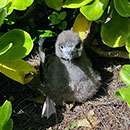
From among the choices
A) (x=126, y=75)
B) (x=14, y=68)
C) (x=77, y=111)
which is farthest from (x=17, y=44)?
(x=77, y=111)

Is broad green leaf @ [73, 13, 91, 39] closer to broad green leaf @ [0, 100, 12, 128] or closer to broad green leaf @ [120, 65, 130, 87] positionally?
broad green leaf @ [120, 65, 130, 87]

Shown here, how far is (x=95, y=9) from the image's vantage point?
1.64m

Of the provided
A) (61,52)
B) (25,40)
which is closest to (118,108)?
(61,52)

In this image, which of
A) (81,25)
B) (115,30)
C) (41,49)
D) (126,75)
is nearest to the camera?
(126,75)

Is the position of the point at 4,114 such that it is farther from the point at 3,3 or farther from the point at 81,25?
the point at 81,25

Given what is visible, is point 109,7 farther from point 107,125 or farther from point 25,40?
point 107,125

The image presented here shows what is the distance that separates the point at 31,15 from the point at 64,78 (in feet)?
2.11

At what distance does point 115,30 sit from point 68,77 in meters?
0.55

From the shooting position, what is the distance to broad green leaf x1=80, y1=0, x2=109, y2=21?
1616 mm

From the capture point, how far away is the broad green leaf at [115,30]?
1.84 metres

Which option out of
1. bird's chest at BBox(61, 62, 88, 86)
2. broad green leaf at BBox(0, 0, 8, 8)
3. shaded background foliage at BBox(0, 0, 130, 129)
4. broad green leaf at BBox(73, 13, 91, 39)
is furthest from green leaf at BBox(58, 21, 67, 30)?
broad green leaf at BBox(0, 0, 8, 8)

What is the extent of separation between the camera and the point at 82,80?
87.0 inches

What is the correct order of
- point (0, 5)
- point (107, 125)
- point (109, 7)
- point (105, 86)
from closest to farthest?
point (0, 5), point (109, 7), point (107, 125), point (105, 86)

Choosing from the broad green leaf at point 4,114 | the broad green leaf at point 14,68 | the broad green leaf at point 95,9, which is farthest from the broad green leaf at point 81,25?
the broad green leaf at point 4,114
